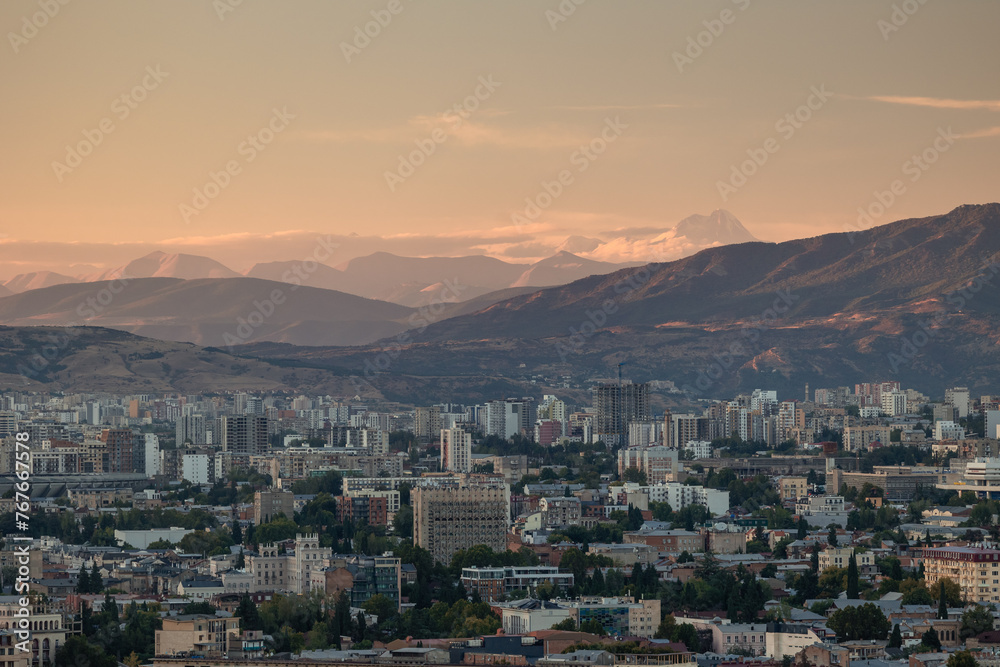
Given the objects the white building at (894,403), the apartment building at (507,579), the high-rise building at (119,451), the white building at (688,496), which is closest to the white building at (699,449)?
the white building at (688,496)

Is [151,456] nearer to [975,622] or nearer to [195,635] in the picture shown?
[195,635]

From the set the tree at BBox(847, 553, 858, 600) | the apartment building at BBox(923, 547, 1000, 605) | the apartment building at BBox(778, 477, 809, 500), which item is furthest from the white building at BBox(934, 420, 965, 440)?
the tree at BBox(847, 553, 858, 600)

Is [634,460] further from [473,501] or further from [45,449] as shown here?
[473,501]

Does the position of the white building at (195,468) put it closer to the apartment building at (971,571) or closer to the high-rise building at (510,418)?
the high-rise building at (510,418)

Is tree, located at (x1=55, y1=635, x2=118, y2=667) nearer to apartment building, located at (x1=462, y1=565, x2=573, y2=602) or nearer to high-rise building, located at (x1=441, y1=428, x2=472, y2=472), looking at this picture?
apartment building, located at (x1=462, y1=565, x2=573, y2=602)

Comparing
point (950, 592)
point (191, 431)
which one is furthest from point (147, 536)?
point (191, 431)
